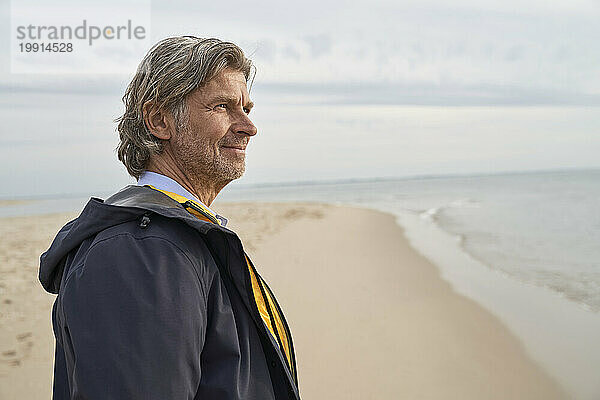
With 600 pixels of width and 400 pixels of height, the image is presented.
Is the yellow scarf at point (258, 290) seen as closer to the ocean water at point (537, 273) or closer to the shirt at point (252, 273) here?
the shirt at point (252, 273)

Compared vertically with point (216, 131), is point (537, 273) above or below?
below

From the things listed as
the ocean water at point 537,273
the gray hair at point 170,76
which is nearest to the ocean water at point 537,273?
the ocean water at point 537,273

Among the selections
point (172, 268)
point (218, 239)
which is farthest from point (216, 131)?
point (172, 268)

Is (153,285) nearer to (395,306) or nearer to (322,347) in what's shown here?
(322,347)

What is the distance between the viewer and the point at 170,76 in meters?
1.53

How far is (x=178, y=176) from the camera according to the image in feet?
5.28

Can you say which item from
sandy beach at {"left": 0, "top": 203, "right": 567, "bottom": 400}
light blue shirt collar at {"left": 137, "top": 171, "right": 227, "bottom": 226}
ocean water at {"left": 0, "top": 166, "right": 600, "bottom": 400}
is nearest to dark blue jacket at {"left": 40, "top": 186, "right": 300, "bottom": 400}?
light blue shirt collar at {"left": 137, "top": 171, "right": 227, "bottom": 226}

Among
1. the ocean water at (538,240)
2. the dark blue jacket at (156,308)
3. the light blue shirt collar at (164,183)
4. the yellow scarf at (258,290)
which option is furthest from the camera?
the ocean water at (538,240)

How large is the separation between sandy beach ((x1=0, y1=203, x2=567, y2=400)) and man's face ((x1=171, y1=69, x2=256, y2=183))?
11.5ft

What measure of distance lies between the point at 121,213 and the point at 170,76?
423 millimetres

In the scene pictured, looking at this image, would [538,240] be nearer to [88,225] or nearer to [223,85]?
[223,85]

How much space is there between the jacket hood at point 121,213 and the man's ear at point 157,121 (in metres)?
0.20

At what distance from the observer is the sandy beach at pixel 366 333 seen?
484 centimetres

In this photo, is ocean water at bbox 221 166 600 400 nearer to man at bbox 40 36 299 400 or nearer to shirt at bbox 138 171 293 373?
shirt at bbox 138 171 293 373
